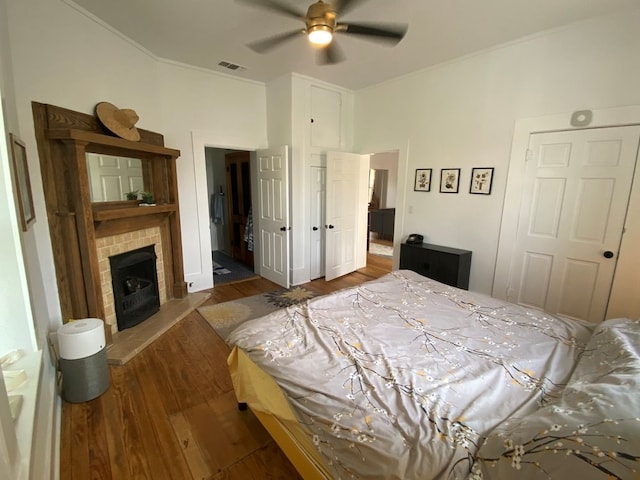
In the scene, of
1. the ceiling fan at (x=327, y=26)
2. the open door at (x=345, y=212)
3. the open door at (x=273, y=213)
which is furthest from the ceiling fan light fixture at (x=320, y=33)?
the open door at (x=345, y=212)

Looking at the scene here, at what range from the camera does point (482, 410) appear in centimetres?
104

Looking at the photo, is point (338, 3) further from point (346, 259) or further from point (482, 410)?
point (346, 259)

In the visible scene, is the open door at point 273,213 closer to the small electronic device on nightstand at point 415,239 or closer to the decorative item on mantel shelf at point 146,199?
the decorative item on mantel shelf at point 146,199

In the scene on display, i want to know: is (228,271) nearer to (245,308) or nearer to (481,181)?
(245,308)

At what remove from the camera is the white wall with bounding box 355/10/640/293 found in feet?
8.03

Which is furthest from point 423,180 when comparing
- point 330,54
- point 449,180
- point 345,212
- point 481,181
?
point 330,54

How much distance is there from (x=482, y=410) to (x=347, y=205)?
148 inches

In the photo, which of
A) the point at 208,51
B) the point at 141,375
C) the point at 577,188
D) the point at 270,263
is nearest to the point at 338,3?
the point at 208,51

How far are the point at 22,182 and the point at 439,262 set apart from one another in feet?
12.3

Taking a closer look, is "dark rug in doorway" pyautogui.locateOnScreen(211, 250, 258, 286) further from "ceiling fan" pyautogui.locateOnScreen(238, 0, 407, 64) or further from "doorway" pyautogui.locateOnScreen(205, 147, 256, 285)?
"ceiling fan" pyautogui.locateOnScreen(238, 0, 407, 64)

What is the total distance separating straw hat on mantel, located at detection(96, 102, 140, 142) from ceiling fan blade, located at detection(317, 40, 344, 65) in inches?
73.7

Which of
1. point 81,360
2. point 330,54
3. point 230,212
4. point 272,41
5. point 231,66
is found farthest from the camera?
point 230,212

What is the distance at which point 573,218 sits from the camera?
2.72 m

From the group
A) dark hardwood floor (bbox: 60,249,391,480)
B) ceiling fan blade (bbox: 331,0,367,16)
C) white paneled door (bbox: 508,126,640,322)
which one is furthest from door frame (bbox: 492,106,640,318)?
dark hardwood floor (bbox: 60,249,391,480)
